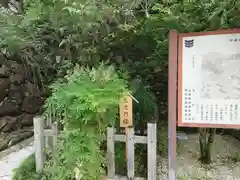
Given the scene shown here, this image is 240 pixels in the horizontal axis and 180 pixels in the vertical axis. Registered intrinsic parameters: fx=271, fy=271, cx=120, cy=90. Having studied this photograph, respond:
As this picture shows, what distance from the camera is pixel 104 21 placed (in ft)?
13.9

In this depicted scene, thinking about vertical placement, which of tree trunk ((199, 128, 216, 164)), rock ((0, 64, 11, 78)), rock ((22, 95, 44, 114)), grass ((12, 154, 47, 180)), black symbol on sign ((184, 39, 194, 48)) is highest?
black symbol on sign ((184, 39, 194, 48))

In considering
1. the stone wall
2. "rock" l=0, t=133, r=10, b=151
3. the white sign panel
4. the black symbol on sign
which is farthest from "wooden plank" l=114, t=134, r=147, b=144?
the stone wall

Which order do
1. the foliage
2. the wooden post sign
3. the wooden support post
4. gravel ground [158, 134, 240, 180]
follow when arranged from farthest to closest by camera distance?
gravel ground [158, 134, 240, 180], the wooden post sign, the wooden support post, the foliage

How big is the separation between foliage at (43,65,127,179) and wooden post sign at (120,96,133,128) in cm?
16

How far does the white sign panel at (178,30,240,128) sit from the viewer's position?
3355mm

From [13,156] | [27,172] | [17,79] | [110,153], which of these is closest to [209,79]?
[110,153]

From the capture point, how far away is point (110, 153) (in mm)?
3814

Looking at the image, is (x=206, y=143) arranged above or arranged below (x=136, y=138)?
below

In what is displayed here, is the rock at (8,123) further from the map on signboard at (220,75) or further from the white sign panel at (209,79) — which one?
the map on signboard at (220,75)

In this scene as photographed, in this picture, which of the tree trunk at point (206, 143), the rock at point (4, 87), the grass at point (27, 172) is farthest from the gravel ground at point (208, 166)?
the rock at point (4, 87)

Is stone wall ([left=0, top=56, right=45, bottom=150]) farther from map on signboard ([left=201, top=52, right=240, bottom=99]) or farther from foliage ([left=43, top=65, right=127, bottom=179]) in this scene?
map on signboard ([left=201, top=52, right=240, bottom=99])

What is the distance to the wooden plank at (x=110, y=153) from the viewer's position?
377cm

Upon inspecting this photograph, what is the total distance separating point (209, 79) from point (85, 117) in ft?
5.32

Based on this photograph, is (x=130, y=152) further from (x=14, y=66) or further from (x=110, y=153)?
(x=14, y=66)
